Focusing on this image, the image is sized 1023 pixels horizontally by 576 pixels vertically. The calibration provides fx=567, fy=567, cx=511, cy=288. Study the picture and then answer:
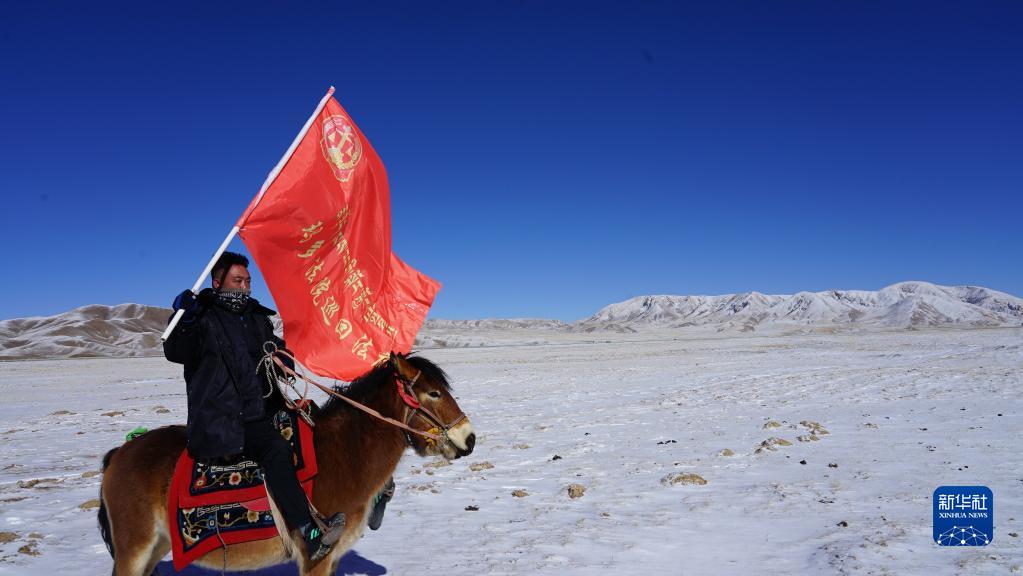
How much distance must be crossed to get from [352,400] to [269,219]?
5.84 ft

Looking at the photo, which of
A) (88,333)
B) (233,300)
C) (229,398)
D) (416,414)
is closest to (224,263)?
(233,300)

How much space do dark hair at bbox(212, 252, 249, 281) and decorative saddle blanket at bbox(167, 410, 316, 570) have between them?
1.37m

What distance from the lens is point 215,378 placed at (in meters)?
4.04

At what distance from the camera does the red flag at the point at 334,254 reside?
520cm

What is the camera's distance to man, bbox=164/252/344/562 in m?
3.95

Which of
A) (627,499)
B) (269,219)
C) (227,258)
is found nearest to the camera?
(227,258)

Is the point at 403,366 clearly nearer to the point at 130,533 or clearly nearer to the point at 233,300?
the point at 233,300

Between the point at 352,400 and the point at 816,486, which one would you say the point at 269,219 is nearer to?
the point at 352,400

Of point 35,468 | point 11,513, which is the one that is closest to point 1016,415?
point 11,513

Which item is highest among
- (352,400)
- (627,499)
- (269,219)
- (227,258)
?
(269,219)

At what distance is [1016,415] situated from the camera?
42.2 feet

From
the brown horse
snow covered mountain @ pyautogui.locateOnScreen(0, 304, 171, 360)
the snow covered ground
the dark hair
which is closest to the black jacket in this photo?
the dark hair

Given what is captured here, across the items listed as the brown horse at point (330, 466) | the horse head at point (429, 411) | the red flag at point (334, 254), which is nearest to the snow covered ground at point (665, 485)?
the brown horse at point (330, 466)

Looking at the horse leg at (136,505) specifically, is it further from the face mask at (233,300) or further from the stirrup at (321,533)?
the face mask at (233,300)
